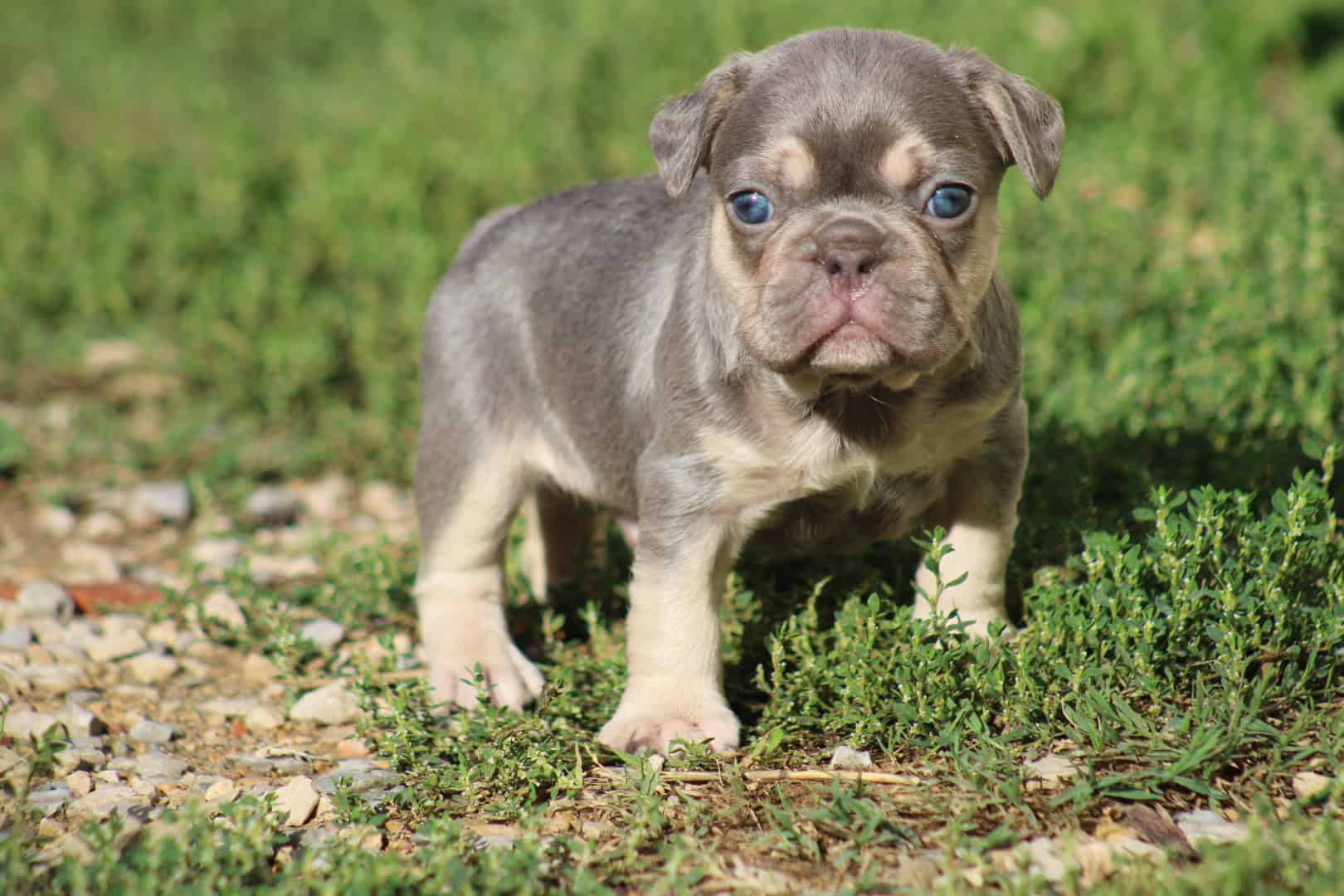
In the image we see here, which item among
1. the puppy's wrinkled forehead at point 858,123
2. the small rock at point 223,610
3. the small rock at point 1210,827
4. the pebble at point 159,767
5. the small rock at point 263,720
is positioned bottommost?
the small rock at point 223,610

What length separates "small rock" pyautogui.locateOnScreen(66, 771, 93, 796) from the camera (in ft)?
14.4

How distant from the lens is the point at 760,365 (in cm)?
431

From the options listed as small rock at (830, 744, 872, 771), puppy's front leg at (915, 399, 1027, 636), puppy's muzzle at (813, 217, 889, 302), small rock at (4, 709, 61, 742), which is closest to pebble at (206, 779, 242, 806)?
small rock at (4, 709, 61, 742)

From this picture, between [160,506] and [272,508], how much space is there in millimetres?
553

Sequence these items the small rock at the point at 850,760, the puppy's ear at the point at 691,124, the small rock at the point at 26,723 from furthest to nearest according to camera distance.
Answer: the small rock at the point at 26,723
the puppy's ear at the point at 691,124
the small rock at the point at 850,760

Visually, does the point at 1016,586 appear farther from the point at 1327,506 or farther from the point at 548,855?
the point at 548,855

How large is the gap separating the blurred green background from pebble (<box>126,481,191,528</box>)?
31 centimetres

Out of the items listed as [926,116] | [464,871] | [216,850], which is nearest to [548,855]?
[464,871]

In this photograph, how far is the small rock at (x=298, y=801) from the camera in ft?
13.8

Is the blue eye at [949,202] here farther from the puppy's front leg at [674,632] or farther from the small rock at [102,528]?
the small rock at [102,528]

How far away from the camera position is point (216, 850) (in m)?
3.65

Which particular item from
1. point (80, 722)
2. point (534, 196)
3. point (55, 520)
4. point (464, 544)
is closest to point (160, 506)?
point (55, 520)

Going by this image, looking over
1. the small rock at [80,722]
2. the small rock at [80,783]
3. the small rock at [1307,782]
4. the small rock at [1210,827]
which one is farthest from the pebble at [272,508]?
the small rock at [1307,782]

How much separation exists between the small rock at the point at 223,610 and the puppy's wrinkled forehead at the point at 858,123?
2.75 metres
